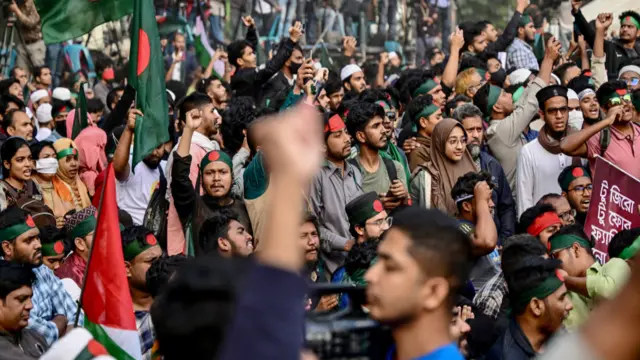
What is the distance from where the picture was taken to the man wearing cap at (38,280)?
5965 millimetres

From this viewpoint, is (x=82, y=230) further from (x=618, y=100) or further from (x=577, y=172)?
(x=618, y=100)

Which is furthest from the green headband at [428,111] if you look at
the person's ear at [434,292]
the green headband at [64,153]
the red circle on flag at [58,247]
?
the person's ear at [434,292]

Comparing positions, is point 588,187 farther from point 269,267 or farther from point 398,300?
point 269,267

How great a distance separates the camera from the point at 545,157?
8.89 metres

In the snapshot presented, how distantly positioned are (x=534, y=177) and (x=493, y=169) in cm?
42

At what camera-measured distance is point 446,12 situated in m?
17.1

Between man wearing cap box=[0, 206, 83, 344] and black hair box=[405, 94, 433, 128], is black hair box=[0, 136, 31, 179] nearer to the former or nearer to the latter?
man wearing cap box=[0, 206, 83, 344]

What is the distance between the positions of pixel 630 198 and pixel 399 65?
9596mm

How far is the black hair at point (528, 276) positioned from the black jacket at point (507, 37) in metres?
8.29

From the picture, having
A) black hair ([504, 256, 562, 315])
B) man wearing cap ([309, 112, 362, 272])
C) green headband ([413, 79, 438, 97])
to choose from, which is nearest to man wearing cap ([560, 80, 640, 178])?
man wearing cap ([309, 112, 362, 272])

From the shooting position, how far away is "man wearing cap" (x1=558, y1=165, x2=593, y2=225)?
8398 millimetres

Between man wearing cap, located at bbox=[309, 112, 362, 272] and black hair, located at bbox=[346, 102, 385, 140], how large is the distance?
245 mm

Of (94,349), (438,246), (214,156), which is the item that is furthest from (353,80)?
(94,349)

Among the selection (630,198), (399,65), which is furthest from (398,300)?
(399,65)
